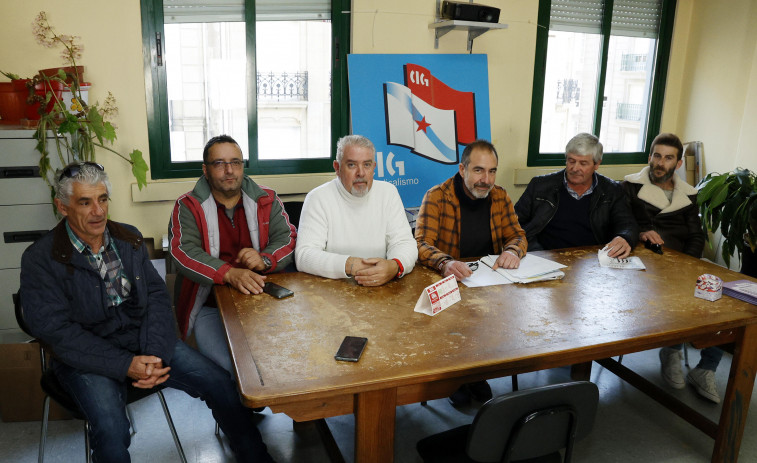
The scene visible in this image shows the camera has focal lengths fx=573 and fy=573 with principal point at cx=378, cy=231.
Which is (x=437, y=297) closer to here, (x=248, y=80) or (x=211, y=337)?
(x=211, y=337)

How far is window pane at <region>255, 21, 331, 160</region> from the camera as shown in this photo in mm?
3766

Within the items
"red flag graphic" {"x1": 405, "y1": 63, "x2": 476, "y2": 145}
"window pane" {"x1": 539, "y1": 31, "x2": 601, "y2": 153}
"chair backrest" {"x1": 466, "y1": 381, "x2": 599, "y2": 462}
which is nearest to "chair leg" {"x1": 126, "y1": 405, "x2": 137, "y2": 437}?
"chair backrest" {"x1": 466, "y1": 381, "x2": 599, "y2": 462}

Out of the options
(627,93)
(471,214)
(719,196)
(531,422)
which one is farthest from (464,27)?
(531,422)

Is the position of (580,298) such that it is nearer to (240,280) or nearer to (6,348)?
(240,280)

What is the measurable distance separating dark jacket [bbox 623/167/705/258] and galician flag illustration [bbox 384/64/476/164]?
1.25 meters

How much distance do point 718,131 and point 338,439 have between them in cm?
389

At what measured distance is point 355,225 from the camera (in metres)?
2.51

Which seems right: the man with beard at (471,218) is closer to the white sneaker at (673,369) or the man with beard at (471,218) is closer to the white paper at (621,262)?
the white paper at (621,262)

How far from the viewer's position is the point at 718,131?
178 inches

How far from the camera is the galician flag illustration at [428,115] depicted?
151 inches

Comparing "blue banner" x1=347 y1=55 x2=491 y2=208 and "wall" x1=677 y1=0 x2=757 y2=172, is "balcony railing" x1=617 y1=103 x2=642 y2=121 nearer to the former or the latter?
"wall" x1=677 y1=0 x2=757 y2=172

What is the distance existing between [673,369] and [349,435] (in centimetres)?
172

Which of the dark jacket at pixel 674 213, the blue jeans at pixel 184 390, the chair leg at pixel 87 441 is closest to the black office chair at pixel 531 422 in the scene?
the blue jeans at pixel 184 390

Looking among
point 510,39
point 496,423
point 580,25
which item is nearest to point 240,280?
point 496,423
